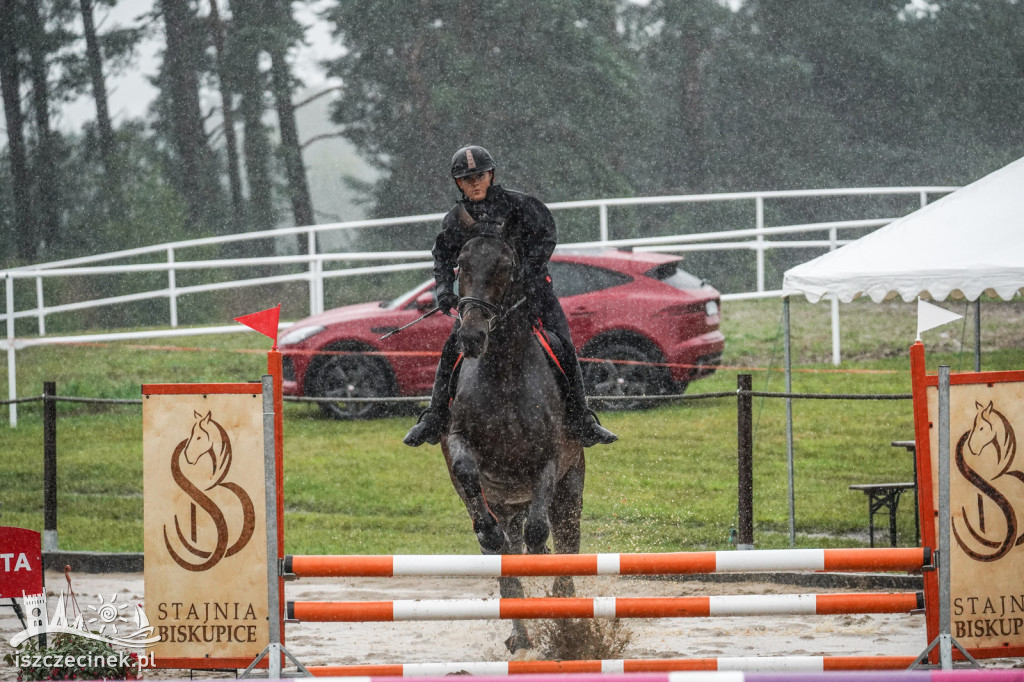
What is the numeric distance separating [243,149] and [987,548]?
1890 centimetres

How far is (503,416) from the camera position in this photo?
556cm

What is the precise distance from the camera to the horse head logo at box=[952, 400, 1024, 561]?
16.4 ft

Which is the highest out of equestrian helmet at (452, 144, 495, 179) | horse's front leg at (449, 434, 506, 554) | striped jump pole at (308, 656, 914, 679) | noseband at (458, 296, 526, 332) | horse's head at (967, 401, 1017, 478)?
equestrian helmet at (452, 144, 495, 179)

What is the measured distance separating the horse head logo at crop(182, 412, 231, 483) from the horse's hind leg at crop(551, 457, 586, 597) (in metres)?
2.05

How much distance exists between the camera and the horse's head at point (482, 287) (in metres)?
5.06

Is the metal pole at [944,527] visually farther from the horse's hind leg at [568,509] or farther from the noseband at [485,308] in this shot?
the horse's hind leg at [568,509]

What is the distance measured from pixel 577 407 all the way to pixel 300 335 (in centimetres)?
683

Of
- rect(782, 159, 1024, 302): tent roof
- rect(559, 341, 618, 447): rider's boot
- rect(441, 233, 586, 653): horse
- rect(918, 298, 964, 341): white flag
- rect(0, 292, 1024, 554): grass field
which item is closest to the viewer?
rect(918, 298, 964, 341): white flag

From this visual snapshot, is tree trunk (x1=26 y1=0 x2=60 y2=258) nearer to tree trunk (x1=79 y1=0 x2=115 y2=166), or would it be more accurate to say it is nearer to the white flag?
tree trunk (x1=79 y1=0 x2=115 y2=166)

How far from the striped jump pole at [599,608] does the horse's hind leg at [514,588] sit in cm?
101

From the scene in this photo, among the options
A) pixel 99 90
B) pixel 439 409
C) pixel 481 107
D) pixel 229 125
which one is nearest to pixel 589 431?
pixel 439 409

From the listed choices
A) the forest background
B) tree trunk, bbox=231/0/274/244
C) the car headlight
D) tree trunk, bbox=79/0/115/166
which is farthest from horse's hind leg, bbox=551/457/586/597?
tree trunk, bbox=79/0/115/166

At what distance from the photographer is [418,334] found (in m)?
12.2

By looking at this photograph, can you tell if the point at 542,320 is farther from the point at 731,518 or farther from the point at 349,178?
the point at 349,178
